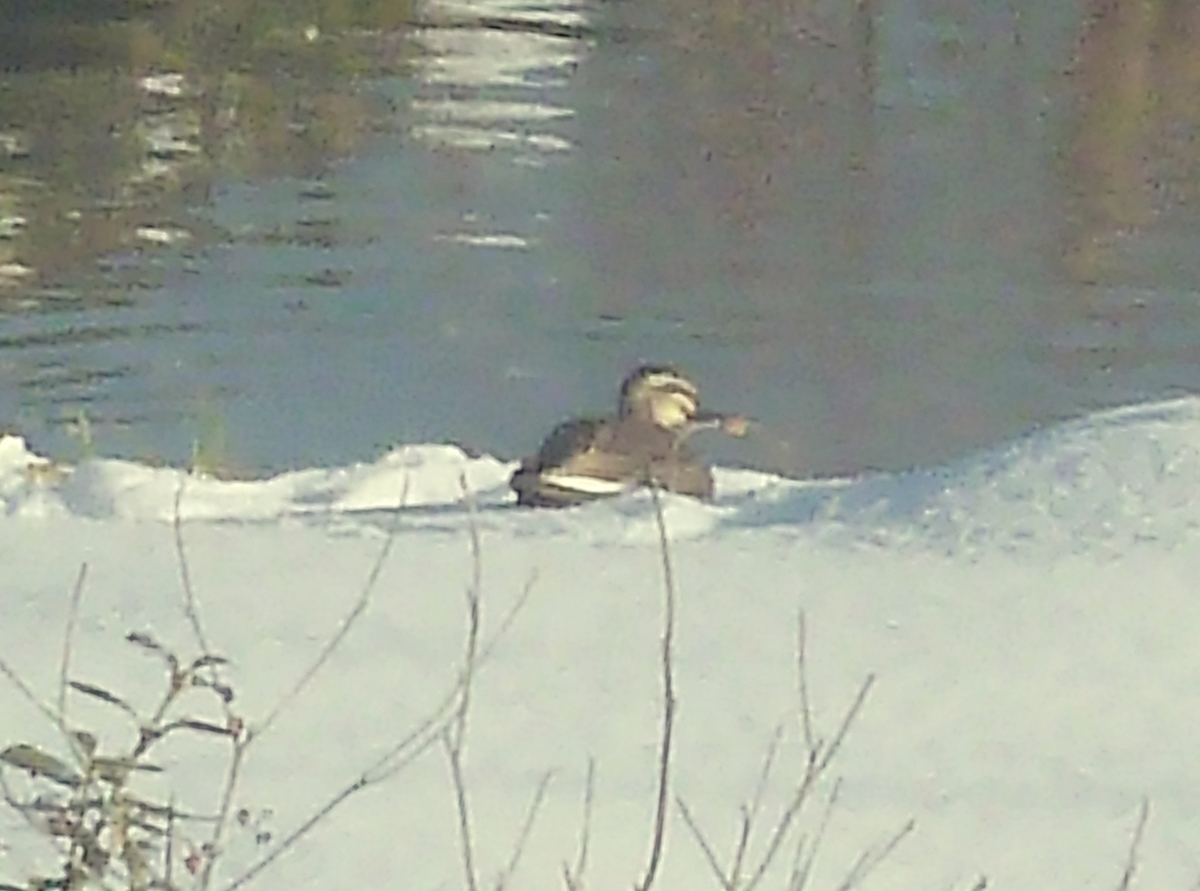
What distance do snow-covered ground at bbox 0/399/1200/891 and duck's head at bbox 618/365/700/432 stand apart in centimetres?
182

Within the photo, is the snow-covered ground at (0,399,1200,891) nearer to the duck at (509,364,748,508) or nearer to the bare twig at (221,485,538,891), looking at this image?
the bare twig at (221,485,538,891)

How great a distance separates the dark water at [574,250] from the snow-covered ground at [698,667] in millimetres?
4886

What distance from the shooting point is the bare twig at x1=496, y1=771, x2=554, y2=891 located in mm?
3275

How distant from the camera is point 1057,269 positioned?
1382 centimetres

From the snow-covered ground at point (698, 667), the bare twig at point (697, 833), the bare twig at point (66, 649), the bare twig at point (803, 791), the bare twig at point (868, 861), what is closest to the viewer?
the bare twig at point (803, 791)

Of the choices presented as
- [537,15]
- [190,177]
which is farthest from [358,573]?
[537,15]

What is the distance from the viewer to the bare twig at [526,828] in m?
3.27

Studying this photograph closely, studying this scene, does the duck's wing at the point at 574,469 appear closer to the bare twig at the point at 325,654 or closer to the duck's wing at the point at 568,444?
the duck's wing at the point at 568,444

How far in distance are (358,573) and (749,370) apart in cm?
715

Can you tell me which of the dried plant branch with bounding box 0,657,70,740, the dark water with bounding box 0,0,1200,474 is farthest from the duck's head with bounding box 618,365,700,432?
the dried plant branch with bounding box 0,657,70,740

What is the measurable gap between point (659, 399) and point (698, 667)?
3.38 m

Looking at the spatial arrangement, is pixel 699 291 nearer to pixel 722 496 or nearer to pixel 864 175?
pixel 864 175

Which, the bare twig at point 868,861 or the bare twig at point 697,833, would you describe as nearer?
the bare twig at point 697,833

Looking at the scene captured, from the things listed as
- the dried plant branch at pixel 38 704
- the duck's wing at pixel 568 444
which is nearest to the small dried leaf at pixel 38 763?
the dried plant branch at pixel 38 704
